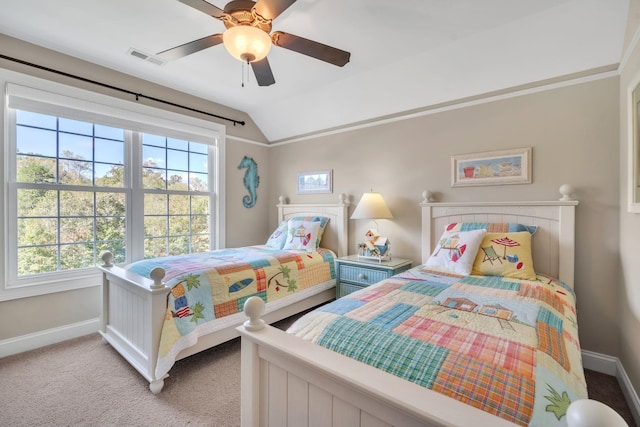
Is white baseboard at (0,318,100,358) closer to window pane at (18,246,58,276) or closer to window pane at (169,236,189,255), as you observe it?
window pane at (18,246,58,276)

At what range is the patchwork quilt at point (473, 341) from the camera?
2.66ft

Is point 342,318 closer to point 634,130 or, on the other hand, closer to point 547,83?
point 634,130

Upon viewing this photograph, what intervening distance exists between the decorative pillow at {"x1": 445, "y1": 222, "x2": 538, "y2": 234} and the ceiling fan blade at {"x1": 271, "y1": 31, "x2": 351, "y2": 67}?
1.62 m

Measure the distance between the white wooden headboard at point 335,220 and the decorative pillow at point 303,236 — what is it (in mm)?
273

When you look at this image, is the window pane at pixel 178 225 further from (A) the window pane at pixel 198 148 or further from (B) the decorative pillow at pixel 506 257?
(B) the decorative pillow at pixel 506 257

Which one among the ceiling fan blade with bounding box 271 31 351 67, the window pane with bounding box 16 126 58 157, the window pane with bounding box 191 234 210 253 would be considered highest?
the ceiling fan blade with bounding box 271 31 351 67

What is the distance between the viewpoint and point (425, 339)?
1071 millimetres

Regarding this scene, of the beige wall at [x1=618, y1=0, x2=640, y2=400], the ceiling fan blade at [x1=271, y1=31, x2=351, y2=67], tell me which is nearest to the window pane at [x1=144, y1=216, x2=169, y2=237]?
the ceiling fan blade at [x1=271, y1=31, x2=351, y2=67]

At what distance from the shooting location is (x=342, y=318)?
1.26 metres

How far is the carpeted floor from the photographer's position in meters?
1.67

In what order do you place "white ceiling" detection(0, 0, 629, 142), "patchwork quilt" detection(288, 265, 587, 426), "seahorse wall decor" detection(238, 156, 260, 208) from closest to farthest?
"patchwork quilt" detection(288, 265, 587, 426) → "white ceiling" detection(0, 0, 629, 142) → "seahorse wall decor" detection(238, 156, 260, 208)

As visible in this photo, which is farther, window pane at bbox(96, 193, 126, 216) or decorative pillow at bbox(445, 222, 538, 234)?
window pane at bbox(96, 193, 126, 216)

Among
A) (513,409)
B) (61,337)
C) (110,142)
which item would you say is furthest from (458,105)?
(61,337)

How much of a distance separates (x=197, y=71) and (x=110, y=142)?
1146 millimetres
